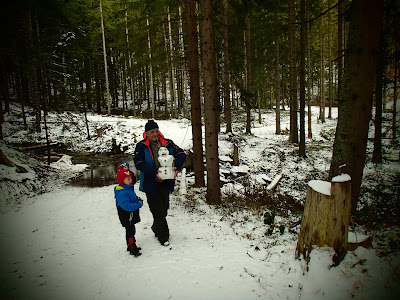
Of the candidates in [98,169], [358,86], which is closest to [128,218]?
[358,86]

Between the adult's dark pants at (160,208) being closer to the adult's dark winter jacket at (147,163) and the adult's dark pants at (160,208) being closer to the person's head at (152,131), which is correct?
the adult's dark winter jacket at (147,163)

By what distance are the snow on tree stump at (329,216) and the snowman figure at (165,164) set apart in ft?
7.94

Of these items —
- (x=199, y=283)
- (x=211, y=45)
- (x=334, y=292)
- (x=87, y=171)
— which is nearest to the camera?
(x=334, y=292)

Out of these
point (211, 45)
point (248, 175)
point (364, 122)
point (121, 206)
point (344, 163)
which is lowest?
point (248, 175)

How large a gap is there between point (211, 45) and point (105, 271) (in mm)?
5864

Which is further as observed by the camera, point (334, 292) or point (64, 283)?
point (64, 283)

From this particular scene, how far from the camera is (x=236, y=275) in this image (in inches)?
133

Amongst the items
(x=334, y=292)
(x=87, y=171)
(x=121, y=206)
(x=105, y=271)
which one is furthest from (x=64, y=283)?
(x=87, y=171)

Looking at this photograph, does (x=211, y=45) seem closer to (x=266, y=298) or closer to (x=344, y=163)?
(x=344, y=163)

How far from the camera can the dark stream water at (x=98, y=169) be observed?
Answer: 10211mm

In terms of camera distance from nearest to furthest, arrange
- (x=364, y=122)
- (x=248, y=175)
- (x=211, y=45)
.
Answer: (x=364, y=122)
(x=211, y=45)
(x=248, y=175)

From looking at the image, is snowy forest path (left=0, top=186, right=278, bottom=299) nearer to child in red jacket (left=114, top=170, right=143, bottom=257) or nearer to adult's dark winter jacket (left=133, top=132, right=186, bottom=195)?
child in red jacket (left=114, top=170, right=143, bottom=257)

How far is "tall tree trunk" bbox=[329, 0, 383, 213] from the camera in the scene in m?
3.79

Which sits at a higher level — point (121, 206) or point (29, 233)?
point (121, 206)
